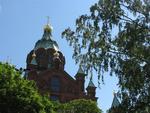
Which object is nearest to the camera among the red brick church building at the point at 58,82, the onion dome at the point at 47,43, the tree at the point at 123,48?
the tree at the point at 123,48

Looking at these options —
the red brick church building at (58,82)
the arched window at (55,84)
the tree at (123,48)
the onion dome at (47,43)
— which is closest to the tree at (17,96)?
the tree at (123,48)

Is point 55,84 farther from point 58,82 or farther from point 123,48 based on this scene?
point 123,48

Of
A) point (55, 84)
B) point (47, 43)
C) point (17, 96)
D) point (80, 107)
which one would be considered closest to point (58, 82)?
point (55, 84)

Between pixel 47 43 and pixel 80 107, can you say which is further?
pixel 47 43

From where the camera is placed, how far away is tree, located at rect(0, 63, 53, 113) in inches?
1259

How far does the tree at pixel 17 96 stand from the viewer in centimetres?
3198

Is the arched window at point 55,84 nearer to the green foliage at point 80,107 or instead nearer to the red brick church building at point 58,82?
the red brick church building at point 58,82

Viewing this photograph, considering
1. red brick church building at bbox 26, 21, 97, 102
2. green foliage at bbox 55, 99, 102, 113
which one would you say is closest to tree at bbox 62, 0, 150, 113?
green foliage at bbox 55, 99, 102, 113

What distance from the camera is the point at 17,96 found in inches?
1271

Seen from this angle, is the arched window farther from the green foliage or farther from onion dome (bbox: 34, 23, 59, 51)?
the green foliage

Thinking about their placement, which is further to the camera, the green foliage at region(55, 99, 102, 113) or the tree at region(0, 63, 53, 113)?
the green foliage at region(55, 99, 102, 113)

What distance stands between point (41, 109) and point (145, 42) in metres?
9.63

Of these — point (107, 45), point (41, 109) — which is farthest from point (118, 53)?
point (41, 109)

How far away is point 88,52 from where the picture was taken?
28.4 m
